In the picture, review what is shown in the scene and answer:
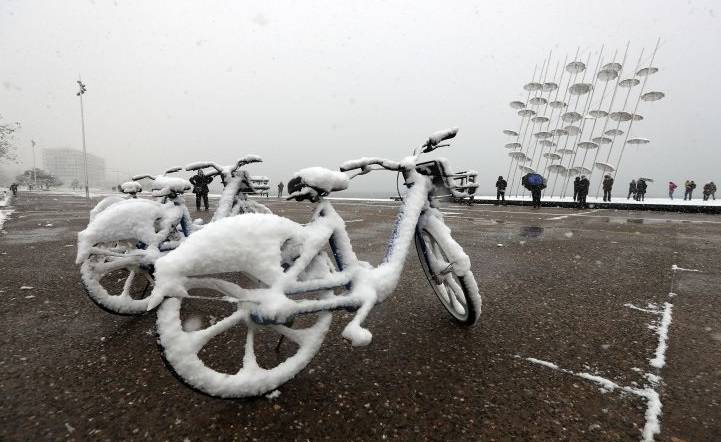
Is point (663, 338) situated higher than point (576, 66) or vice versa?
point (576, 66)

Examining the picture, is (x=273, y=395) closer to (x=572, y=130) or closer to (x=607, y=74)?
(x=607, y=74)

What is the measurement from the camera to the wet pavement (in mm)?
1611

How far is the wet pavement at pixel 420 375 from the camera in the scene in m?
1.61

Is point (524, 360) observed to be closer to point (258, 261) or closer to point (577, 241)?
point (258, 261)

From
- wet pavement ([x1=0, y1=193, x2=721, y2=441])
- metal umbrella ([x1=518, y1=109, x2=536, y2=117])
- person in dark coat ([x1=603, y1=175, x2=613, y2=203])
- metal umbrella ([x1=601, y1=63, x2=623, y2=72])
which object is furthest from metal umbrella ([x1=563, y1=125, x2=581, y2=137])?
wet pavement ([x1=0, y1=193, x2=721, y2=441])

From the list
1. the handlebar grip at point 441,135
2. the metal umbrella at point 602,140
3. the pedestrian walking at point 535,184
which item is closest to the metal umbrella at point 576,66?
the metal umbrella at point 602,140

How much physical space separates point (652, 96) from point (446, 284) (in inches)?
1329

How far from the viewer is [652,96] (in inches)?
1056

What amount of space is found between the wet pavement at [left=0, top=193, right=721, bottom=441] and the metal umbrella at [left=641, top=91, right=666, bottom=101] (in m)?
31.1

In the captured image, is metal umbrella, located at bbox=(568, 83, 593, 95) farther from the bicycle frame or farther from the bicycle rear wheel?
the bicycle rear wheel

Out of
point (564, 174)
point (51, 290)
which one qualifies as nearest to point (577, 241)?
point (51, 290)

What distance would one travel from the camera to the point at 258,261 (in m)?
1.65

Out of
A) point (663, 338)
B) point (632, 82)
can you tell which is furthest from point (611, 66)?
point (663, 338)

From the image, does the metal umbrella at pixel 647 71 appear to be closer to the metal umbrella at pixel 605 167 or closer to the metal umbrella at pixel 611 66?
the metal umbrella at pixel 611 66
